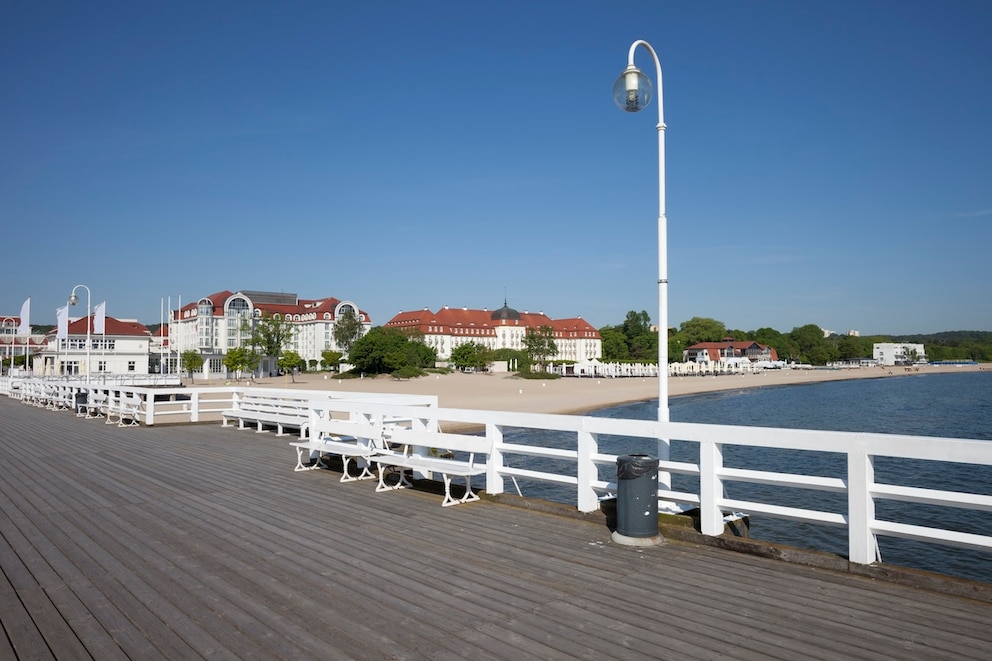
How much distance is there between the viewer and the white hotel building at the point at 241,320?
9856 centimetres

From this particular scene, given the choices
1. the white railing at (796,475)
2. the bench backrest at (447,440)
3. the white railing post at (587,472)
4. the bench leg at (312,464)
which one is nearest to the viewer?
the white railing at (796,475)

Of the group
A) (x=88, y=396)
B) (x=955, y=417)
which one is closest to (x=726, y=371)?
(x=955, y=417)

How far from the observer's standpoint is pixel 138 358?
230 feet

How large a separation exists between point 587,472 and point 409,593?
2636 millimetres

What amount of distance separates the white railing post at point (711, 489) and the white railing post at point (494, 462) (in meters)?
2.54

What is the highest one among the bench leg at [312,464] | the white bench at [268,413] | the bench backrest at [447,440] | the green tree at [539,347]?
the green tree at [539,347]

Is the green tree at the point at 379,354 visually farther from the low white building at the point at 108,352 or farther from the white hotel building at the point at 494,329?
the white hotel building at the point at 494,329

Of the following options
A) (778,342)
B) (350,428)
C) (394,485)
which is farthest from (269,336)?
(778,342)

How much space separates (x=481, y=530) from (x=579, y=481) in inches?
44.7

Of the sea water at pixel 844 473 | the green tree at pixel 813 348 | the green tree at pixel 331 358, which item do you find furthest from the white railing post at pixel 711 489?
the green tree at pixel 813 348

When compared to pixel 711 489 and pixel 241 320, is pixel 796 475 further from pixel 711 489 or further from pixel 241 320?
pixel 241 320

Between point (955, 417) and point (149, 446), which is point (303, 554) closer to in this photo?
point (149, 446)

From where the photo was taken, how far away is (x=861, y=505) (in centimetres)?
504

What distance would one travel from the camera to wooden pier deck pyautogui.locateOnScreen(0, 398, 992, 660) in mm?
3850
